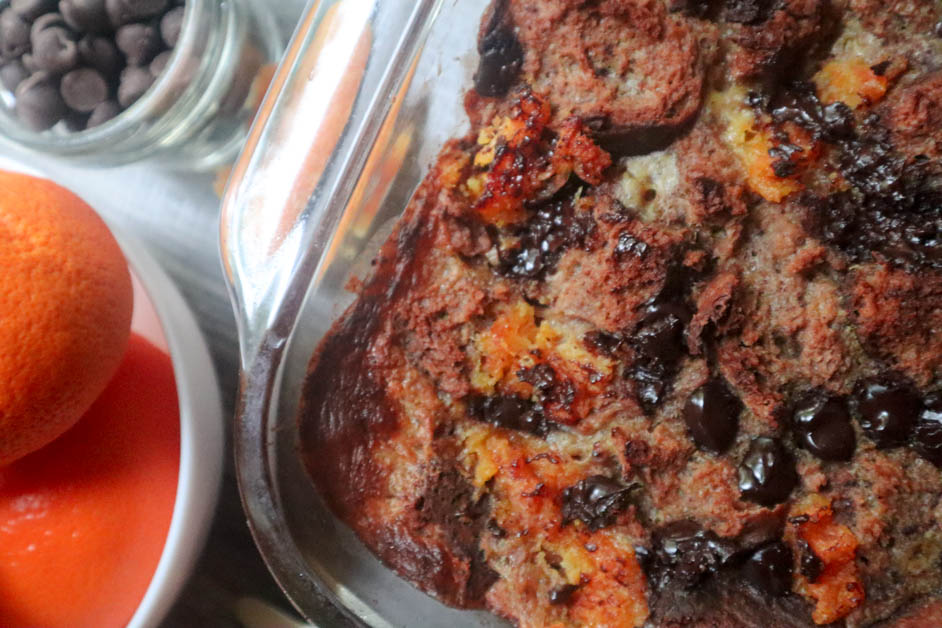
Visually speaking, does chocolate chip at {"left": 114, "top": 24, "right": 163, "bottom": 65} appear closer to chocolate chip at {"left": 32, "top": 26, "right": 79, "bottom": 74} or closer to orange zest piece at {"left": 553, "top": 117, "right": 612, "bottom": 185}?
chocolate chip at {"left": 32, "top": 26, "right": 79, "bottom": 74}

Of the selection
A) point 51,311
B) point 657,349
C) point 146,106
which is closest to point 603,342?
point 657,349

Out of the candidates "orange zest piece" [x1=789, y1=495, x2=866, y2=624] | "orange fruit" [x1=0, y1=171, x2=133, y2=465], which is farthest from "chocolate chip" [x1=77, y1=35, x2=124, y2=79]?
"orange zest piece" [x1=789, y1=495, x2=866, y2=624]

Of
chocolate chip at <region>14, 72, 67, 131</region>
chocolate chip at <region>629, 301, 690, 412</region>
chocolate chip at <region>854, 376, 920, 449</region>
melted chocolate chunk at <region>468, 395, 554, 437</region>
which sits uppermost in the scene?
chocolate chip at <region>14, 72, 67, 131</region>

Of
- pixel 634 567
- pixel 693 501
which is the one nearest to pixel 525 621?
pixel 634 567

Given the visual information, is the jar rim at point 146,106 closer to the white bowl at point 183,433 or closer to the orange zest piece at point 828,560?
the white bowl at point 183,433

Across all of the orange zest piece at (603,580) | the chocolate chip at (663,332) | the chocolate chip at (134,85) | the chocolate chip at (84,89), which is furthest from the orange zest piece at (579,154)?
the chocolate chip at (84,89)

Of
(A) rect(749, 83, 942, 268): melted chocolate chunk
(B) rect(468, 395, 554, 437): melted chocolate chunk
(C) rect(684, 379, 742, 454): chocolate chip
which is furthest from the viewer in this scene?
(B) rect(468, 395, 554, 437): melted chocolate chunk
